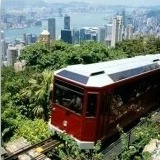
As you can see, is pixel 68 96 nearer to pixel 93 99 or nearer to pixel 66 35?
pixel 93 99

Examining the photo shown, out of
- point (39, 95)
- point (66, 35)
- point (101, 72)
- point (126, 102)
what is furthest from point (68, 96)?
point (66, 35)

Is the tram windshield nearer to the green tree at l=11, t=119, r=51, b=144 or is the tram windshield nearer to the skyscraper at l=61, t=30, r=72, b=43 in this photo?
the green tree at l=11, t=119, r=51, b=144

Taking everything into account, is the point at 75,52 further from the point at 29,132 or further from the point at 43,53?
the point at 29,132

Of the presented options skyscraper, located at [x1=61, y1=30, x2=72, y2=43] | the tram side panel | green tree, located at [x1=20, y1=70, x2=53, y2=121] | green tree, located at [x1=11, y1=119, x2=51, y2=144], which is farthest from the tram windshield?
skyscraper, located at [x1=61, y1=30, x2=72, y2=43]

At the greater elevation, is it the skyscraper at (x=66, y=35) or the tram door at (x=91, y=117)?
the tram door at (x=91, y=117)

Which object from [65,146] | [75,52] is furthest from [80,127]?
[75,52]

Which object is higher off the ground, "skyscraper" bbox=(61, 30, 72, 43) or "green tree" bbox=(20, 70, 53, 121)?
"green tree" bbox=(20, 70, 53, 121)

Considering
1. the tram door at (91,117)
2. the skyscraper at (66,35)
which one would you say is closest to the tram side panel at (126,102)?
the tram door at (91,117)

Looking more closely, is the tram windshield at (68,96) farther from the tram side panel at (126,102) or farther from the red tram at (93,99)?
the tram side panel at (126,102)

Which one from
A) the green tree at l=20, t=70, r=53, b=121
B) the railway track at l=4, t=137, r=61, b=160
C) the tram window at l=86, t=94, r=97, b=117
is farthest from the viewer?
the green tree at l=20, t=70, r=53, b=121
